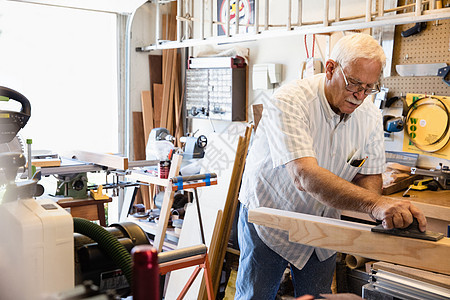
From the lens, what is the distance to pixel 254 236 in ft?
6.75

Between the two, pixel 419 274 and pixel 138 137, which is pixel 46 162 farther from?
pixel 419 274

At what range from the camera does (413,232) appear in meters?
1.36

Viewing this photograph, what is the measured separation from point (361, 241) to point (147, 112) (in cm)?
368

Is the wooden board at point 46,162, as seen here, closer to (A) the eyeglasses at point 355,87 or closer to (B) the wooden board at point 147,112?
(B) the wooden board at point 147,112

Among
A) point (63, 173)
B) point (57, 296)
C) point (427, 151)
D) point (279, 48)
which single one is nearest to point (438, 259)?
point (57, 296)

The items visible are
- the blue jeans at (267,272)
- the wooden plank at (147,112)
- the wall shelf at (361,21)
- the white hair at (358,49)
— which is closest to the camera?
the white hair at (358,49)

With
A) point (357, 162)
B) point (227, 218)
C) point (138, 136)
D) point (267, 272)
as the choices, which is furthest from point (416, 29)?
point (138, 136)

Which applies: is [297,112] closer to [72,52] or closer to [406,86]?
[406,86]

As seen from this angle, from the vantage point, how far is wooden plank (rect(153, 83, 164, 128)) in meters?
4.90

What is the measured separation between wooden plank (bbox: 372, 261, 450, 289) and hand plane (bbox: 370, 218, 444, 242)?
8.7 inches

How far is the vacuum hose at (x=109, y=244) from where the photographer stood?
3.31 ft

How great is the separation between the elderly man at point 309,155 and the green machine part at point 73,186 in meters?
1.65

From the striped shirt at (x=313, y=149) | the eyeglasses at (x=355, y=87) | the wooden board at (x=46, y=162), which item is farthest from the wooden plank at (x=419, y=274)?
the wooden board at (x=46, y=162)

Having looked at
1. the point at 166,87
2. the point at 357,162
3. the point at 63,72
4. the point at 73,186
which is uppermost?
the point at 63,72
